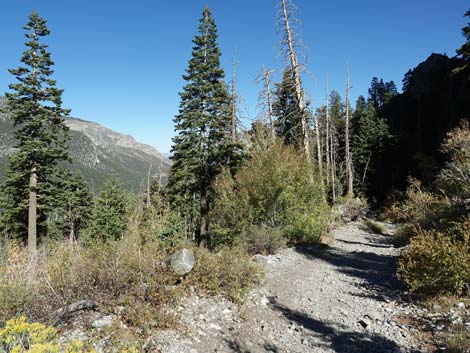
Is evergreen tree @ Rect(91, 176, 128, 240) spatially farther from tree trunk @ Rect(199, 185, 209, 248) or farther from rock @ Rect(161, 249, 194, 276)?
rock @ Rect(161, 249, 194, 276)

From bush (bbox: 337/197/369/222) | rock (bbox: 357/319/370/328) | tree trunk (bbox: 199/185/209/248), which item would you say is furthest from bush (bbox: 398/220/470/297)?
bush (bbox: 337/197/369/222)

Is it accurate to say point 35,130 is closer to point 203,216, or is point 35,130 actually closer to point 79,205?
point 203,216

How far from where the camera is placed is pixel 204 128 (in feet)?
61.9

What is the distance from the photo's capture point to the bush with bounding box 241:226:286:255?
9664 mm

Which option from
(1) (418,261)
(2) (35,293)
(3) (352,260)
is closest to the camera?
(2) (35,293)

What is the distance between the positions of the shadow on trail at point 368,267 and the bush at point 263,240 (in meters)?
1.02

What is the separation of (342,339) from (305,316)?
0.93 meters

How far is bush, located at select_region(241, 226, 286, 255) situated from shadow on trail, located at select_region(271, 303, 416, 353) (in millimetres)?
3991

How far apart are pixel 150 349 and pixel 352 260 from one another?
7427 mm

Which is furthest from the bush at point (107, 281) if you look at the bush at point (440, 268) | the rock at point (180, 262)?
the bush at point (440, 268)

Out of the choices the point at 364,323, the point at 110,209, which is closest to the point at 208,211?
the point at 364,323

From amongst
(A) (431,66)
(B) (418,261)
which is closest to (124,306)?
(B) (418,261)

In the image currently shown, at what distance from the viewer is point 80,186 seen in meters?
32.5

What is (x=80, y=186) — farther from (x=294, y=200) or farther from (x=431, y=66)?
(x=431, y=66)
